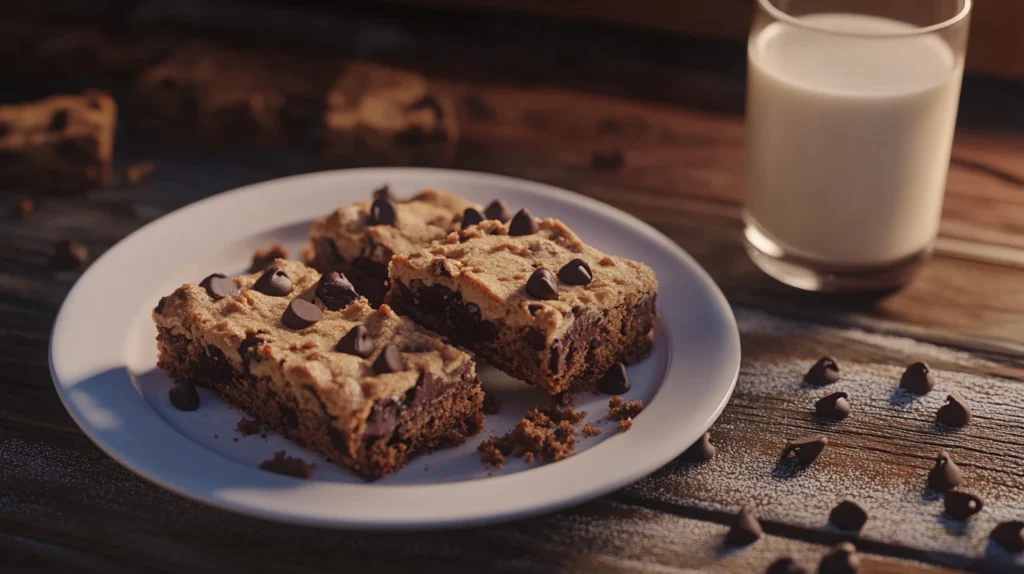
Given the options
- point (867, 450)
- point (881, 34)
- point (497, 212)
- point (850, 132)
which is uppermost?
point (881, 34)

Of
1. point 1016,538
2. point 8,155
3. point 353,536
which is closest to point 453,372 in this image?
point 353,536

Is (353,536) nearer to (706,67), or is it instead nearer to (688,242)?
(688,242)

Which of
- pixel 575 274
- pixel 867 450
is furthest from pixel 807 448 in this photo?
pixel 575 274

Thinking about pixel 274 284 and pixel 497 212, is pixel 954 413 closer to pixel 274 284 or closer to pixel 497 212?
pixel 497 212

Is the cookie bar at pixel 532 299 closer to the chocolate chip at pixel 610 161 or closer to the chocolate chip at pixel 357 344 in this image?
the chocolate chip at pixel 357 344

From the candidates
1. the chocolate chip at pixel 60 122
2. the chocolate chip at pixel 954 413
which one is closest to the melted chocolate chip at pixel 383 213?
the chocolate chip at pixel 60 122
